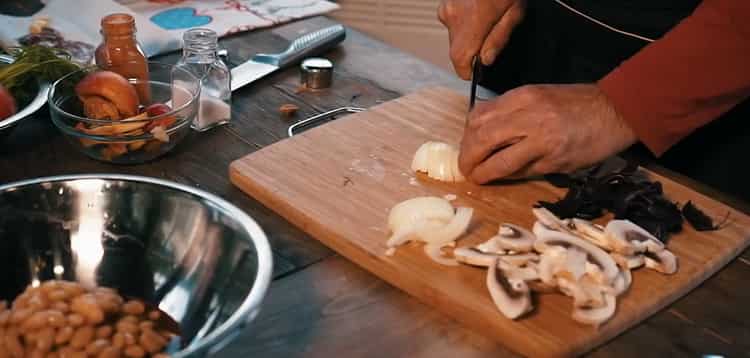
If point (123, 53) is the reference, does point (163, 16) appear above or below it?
below

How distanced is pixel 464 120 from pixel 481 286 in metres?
0.58

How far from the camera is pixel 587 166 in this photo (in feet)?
4.67

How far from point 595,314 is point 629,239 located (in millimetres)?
182

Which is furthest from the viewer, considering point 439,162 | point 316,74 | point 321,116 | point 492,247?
point 316,74

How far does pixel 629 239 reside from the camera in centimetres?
123

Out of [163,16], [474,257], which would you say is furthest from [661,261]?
[163,16]

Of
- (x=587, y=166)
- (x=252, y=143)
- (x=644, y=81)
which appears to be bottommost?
(x=252, y=143)

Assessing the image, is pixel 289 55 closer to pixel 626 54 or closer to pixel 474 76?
pixel 474 76

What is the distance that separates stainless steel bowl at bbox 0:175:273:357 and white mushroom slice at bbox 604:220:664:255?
0.52 metres

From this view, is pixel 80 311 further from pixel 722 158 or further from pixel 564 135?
pixel 722 158

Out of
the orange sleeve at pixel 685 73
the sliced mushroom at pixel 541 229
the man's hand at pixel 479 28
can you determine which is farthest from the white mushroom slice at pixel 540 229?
the man's hand at pixel 479 28

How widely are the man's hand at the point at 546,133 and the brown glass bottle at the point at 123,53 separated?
2.05 feet

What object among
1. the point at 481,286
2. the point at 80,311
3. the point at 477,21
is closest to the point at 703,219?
the point at 481,286

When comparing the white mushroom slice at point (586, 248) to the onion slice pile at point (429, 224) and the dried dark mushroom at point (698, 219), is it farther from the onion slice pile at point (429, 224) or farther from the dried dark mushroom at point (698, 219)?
the dried dark mushroom at point (698, 219)
